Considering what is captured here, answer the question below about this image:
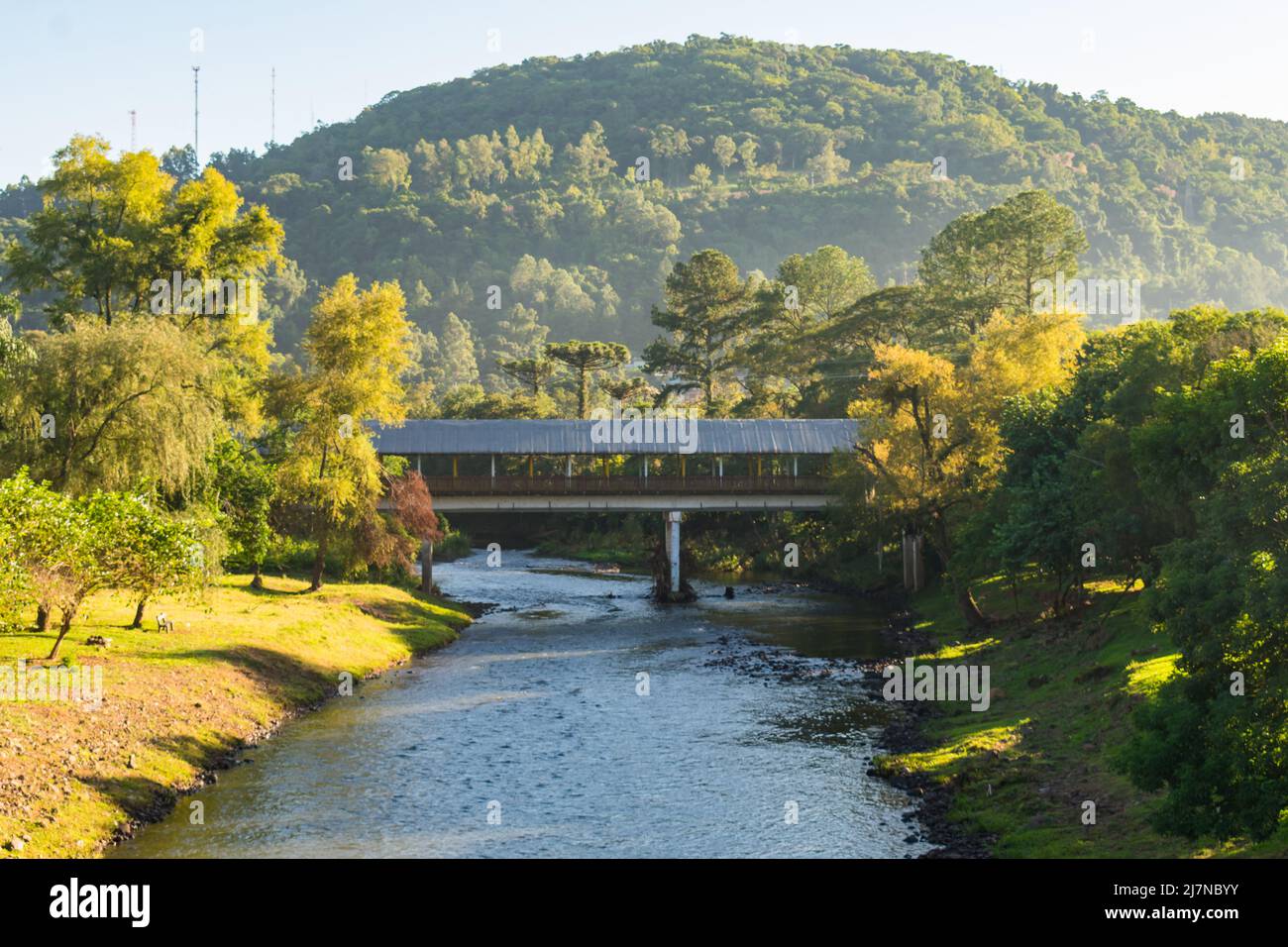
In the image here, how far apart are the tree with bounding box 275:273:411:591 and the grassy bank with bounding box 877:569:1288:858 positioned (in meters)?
26.4

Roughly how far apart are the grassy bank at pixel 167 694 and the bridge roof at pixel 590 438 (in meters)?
17.1

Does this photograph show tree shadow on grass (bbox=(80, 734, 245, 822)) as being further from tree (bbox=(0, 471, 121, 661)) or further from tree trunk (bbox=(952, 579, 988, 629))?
tree trunk (bbox=(952, 579, 988, 629))

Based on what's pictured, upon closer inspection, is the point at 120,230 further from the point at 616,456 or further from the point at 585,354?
the point at 585,354

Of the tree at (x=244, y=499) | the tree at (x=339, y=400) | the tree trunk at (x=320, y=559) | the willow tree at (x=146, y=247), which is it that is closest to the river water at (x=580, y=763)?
the tree trunk at (x=320, y=559)

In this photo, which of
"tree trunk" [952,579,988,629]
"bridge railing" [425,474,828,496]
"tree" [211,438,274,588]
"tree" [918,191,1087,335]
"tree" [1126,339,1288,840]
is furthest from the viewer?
"tree" [918,191,1087,335]

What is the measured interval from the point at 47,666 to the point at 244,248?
34.4 meters

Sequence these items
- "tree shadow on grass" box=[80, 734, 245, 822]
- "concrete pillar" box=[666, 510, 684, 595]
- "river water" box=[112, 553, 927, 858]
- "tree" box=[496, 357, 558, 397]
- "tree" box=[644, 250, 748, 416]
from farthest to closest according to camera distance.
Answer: "tree" box=[496, 357, 558, 397] → "tree" box=[644, 250, 748, 416] → "concrete pillar" box=[666, 510, 684, 595] → "tree shadow on grass" box=[80, 734, 245, 822] → "river water" box=[112, 553, 927, 858]

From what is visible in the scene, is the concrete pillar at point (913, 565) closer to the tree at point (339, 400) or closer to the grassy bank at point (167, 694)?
the grassy bank at point (167, 694)

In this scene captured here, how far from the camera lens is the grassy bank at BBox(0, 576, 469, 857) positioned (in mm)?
28078

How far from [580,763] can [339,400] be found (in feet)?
89.7

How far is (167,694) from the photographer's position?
36812 mm

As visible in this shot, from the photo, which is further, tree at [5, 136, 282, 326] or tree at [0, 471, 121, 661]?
tree at [5, 136, 282, 326]

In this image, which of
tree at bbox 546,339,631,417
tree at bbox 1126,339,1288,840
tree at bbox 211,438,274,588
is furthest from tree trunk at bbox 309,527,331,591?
tree at bbox 546,339,631,417

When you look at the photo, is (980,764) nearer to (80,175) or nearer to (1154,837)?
(1154,837)
